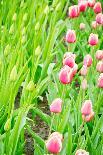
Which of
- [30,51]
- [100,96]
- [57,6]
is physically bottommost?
[100,96]

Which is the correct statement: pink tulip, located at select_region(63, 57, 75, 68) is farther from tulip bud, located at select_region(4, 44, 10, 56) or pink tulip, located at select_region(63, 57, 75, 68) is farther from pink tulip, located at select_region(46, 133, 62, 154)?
pink tulip, located at select_region(46, 133, 62, 154)

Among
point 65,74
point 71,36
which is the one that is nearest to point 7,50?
point 71,36

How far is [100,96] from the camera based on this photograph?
2.05 metres

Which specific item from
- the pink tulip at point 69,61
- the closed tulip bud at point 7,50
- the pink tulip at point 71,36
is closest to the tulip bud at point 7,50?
the closed tulip bud at point 7,50

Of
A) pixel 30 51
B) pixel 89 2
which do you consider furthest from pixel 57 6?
pixel 30 51

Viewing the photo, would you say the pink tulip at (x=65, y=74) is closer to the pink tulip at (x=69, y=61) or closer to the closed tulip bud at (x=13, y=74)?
the pink tulip at (x=69, y=61)

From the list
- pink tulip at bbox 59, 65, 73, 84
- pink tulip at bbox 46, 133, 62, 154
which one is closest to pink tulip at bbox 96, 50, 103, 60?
pink tulip at bbox 59, 65, 73, 84

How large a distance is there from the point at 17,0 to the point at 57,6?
1.02ft

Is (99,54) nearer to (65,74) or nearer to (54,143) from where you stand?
(65,74)

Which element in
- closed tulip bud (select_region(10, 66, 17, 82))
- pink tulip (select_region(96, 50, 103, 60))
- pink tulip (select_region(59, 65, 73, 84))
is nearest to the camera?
pink tulip (select_region(59, 65, 73, 84))

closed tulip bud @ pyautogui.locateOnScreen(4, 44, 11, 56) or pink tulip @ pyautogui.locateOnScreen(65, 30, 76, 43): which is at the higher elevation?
pink tulip @ pyautogui.locateOnScreen(65, 30, 76, 43)

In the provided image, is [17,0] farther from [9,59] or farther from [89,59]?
[89,59]

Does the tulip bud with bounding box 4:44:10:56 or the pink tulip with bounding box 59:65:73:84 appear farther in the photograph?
the tulip bud with bounding box 4:44:10:56

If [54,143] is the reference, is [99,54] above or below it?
above
